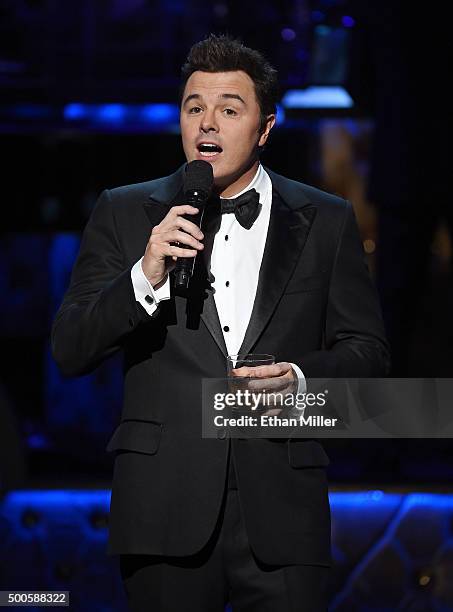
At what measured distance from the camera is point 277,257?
7.43 ft

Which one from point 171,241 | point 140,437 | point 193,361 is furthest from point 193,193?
point 140,437

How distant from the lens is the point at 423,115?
3.82 meters

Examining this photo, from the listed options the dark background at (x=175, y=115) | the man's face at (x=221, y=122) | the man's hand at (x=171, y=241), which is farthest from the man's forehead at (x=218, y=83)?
the dark background at (x=175, y=115)

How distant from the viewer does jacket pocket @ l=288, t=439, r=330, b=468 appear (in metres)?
2.21

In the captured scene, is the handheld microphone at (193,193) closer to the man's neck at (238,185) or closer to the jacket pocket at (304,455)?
the man's neck at (238,185)

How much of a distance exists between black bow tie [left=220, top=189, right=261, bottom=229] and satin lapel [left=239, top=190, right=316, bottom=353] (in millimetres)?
45

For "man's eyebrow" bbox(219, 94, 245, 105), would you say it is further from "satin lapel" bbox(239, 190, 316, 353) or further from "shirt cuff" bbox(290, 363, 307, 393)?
"shirt cuff" bbox(290, 363, 307, 393)

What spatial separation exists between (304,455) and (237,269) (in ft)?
1.30

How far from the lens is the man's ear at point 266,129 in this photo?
2375 millimetres

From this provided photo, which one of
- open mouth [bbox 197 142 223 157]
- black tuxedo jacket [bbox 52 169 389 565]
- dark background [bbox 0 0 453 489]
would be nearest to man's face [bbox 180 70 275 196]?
open mouth [bbox 197 142 223 157]

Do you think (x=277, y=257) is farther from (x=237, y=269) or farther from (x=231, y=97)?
(x=231, y=97)

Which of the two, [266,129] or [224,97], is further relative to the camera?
[266,129]

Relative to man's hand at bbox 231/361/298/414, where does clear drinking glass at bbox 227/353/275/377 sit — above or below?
above

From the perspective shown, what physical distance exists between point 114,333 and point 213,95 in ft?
1.74
